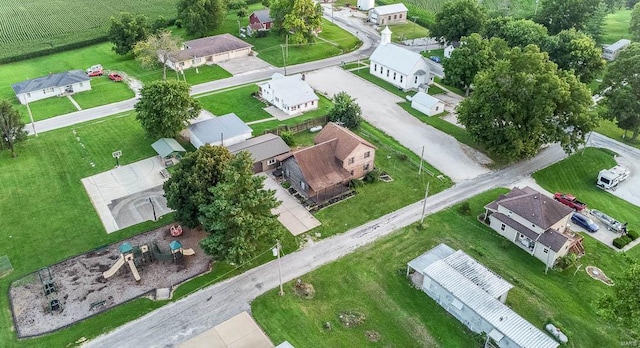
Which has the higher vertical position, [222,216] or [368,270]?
[222,216]

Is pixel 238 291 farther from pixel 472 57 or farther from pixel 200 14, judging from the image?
pixel 200 14

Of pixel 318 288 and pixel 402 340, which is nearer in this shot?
pixel 402 340

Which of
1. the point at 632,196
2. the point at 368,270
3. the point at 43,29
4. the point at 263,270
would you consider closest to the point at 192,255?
the point at 263,270

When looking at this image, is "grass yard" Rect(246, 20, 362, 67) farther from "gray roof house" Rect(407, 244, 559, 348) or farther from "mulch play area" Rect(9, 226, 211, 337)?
"gray roof house" Rect(407, 244, 559, 348)

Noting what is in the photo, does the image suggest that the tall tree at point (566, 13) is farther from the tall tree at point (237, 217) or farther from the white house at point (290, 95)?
the tall tree at point (237, 217)

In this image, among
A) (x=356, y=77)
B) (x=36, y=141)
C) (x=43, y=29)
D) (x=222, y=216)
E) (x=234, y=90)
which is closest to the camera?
(x=222, y=216)

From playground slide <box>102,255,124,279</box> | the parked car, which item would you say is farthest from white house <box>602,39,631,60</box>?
playground slide <box>102,255,124,279</box>

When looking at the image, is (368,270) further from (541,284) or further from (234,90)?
(234,90)

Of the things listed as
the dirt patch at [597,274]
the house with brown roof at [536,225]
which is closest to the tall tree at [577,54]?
the house with brown roof at [536,225]

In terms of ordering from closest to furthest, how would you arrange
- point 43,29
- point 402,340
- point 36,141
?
1. point 402,340
2. point 36,141
3. point 43,29
